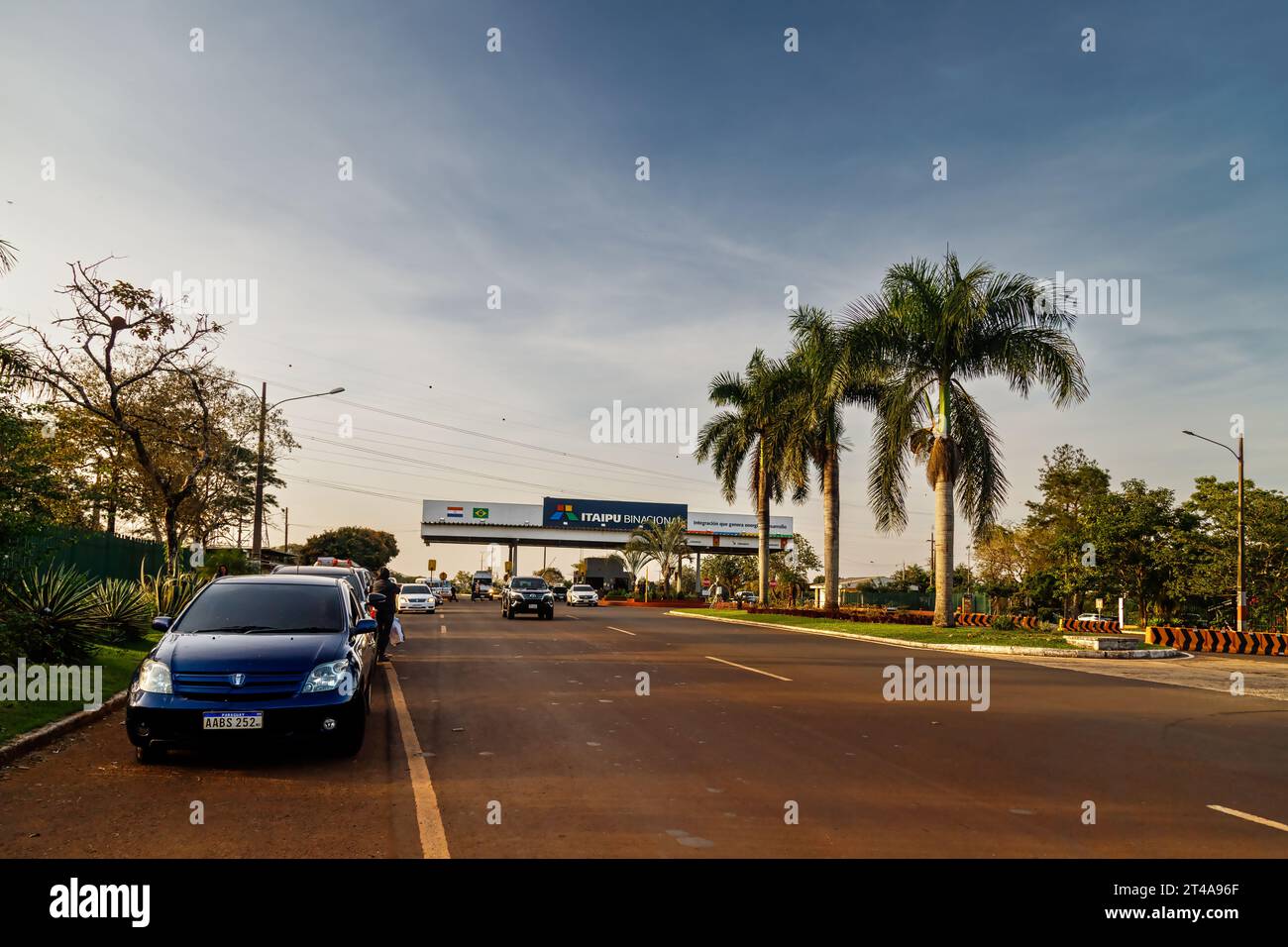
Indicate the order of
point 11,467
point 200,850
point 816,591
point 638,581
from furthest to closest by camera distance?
point 638,581, point 816,591, point 11,467, point 200,850

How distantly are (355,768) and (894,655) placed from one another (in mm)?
15446

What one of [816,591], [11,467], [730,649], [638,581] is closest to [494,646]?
[730,649]

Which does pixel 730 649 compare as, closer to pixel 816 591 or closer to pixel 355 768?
pixel 355 768

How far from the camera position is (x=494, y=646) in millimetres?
20406

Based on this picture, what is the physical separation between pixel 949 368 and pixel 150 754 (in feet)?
81.0

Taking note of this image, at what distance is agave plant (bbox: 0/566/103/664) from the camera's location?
11.6 m

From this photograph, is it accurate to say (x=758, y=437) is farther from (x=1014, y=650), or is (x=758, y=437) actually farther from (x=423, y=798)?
(x=423, y=798)

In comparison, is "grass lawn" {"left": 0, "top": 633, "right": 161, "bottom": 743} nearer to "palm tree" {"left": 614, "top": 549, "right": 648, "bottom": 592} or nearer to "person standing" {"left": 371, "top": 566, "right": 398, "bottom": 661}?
"person standing" {"left": 371, "top": 566, "right": 398, "bottom": 661}

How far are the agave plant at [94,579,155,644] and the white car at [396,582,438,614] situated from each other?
24062mm

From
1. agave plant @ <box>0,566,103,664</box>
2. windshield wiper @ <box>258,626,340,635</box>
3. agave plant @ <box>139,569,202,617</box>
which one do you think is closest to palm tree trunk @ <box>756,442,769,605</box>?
agave plant @ <box>139,569,202,617</box>

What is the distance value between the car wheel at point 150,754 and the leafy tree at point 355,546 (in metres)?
92.3

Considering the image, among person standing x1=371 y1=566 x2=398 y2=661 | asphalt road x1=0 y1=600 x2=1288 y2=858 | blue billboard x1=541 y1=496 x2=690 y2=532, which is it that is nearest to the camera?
asphalt road x1=0 y1=600 x2=1288 y2=858

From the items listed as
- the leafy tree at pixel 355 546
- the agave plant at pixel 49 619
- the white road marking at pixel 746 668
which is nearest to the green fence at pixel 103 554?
the agave plant at pixel 49 619

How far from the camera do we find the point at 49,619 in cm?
1205
